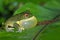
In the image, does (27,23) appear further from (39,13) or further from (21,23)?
(39,13)

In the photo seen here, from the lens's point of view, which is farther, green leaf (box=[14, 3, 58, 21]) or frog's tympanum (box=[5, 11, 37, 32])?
green leaf (box=[14, 3, 58, 21])

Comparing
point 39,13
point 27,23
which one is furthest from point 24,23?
point 39,13

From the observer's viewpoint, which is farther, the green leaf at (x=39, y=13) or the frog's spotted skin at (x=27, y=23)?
the green leaf at (x=39, y=13)

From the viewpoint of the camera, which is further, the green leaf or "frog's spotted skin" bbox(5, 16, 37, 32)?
the green leaf

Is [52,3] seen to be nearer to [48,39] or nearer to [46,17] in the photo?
[46,17]

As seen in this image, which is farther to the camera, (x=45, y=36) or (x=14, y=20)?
(x=14, y=20)

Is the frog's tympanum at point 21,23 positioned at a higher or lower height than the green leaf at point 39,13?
lower

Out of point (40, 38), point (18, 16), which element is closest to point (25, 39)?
point (40, 38)

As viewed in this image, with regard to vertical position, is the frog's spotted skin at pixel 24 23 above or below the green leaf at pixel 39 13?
below

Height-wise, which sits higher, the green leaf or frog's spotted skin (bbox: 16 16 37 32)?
the green leaf

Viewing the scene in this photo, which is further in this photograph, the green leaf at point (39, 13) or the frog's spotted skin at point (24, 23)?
the green leaf at point (39, 13)

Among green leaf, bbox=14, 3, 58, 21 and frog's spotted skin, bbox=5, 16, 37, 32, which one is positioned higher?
green leaf, bbox=14, 3, 58, 21
